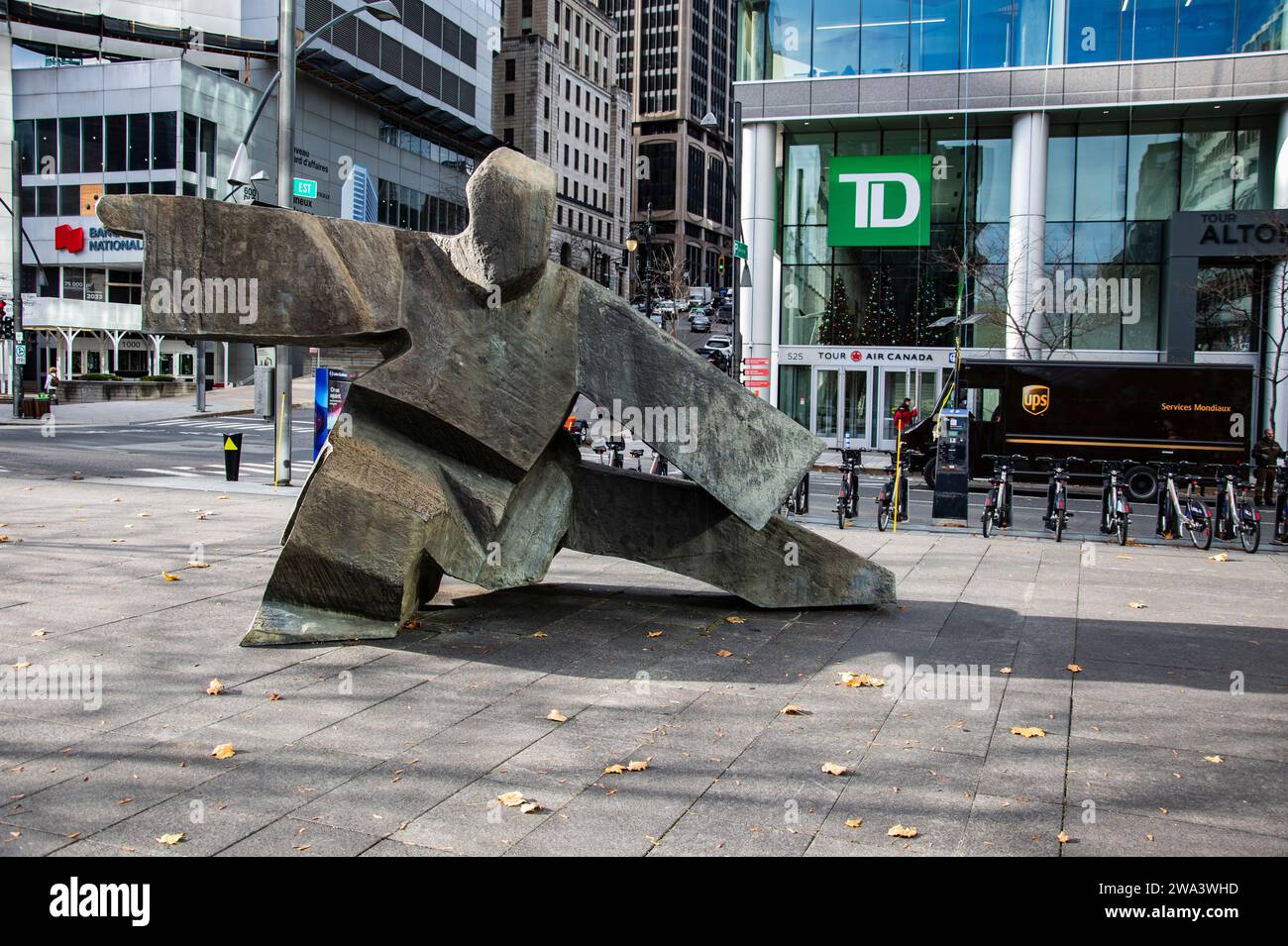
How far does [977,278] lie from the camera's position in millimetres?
32844

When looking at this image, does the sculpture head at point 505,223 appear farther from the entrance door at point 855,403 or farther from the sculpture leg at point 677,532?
the entrance door at point 855,403

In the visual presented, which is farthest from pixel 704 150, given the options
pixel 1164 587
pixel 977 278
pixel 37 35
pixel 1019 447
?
pixel 1164 587

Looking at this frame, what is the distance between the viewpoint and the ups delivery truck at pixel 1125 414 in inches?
910

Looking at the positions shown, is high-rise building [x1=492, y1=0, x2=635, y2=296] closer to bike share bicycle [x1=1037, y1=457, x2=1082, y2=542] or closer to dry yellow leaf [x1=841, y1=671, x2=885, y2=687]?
bike share bicycle [x1=1037, y1=457, x2=1082, y2=542]

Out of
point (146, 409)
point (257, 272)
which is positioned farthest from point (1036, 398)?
point (146, 409)

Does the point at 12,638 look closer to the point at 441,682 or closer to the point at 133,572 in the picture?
the point at 133,572

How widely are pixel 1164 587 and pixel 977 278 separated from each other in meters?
23.1

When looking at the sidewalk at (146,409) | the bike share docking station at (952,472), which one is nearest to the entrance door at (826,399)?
the sidewalk at (146,409)

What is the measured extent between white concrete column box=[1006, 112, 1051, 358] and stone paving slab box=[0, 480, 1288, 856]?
23230 millimetres

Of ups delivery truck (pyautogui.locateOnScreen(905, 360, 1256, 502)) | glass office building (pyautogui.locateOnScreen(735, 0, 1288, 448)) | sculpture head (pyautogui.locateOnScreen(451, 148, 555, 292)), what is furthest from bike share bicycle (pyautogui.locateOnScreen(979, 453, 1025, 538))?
glass office building (pyautogui.locateOnScreen(735, 0, 1288, 448))

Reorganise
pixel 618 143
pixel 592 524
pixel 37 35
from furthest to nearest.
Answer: pixel 618 143 → pixel 37 35 → pixel 592 524

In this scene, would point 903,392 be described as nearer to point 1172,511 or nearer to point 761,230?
point 761,230

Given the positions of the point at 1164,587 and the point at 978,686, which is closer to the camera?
the point at 978,686
